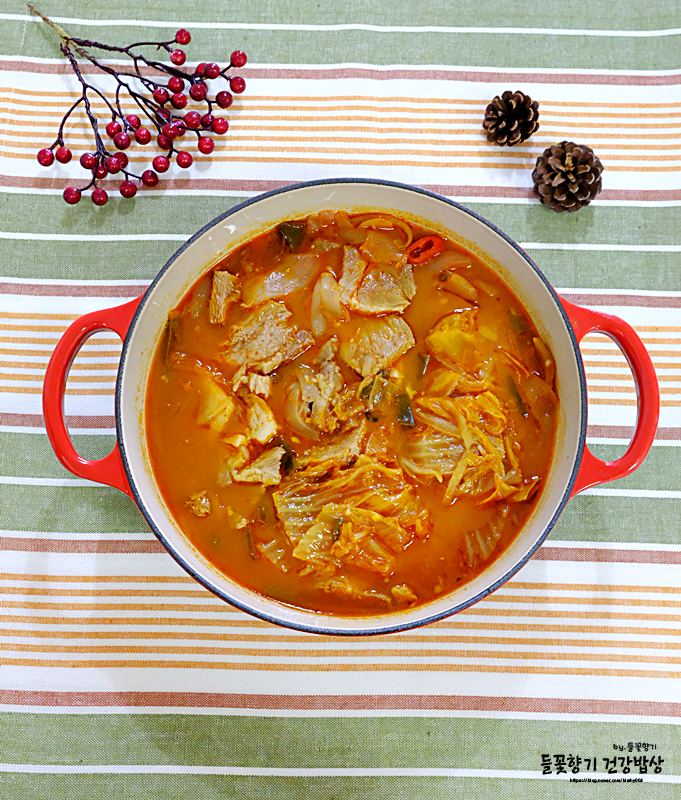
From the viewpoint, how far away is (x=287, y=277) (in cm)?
222

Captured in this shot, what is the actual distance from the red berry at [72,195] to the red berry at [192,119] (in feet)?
1.58

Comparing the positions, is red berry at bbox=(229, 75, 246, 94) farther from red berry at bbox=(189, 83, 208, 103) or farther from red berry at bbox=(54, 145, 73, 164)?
red berry at bbox=(54, 145, 73, 164)

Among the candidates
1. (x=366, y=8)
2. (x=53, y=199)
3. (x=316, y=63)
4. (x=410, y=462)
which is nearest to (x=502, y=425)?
(x=410, y=462)

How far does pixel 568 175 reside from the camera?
2.34 m

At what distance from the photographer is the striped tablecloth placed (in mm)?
2301

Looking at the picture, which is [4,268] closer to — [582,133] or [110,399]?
[110,399]

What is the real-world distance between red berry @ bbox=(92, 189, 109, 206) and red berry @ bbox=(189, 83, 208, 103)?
49cm

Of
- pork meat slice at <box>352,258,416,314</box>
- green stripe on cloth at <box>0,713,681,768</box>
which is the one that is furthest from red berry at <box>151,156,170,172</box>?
green stripe on cloth at <box>0,713,681,768</box>

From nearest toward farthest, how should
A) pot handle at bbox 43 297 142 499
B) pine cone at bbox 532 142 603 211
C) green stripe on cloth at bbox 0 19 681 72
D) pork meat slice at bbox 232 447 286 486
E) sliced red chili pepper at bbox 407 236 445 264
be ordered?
pot handle at bbox 43 297 142 499
pork meat slice at bbox 232 447 286 486
sliced red chili pepper at bbox 407 236 445 264
pine cone at bbox 532 142 603 211
green stripe on cloth at bbox 0 19 681 72

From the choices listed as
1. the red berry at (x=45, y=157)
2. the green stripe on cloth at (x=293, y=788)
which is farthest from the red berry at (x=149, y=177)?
the green stripe on cloth at (x=293, y=788)

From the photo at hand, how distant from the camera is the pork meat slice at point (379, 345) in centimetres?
215

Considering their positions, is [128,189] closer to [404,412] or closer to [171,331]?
[171,331]

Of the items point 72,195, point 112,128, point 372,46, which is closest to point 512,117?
point 372,46

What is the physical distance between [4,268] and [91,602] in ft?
4.33
